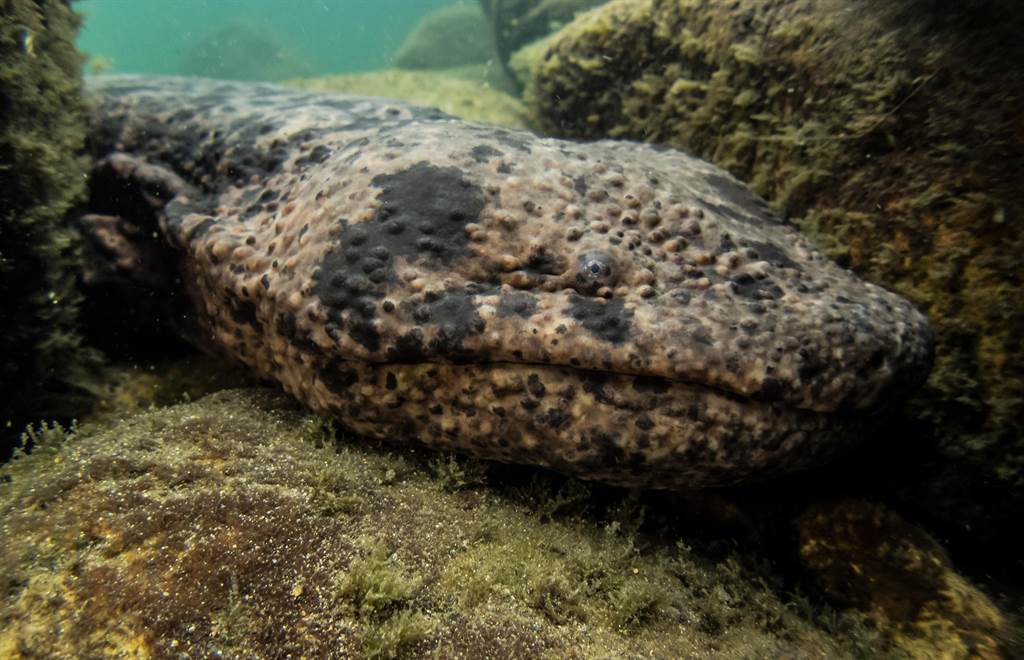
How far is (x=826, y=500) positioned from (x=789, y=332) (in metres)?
1.10

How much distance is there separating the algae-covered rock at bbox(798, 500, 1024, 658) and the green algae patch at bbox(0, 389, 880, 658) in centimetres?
19

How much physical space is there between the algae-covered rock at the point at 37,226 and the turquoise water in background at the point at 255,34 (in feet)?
116

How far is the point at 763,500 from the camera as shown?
2928 mm

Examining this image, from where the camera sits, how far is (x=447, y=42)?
24.9 meters

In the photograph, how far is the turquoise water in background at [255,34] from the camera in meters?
36.1

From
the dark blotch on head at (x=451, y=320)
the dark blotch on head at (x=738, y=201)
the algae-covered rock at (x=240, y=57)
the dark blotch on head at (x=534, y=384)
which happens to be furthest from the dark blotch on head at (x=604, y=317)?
the algae-covered rock at (x=240, y=57)

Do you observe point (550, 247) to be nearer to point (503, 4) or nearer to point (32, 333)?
point (32, 333)

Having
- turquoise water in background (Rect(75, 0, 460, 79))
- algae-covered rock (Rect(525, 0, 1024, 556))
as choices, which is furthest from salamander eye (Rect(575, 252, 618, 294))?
turquoise water in background (Rect(75, 0, 460, 79))

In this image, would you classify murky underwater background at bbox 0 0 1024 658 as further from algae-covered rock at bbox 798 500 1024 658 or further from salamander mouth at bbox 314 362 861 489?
salamander mouth at bbox 314 362 861 489

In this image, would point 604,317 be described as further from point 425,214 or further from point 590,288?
point 425,214

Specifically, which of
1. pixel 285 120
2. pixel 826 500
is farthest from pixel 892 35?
pixel 285 120

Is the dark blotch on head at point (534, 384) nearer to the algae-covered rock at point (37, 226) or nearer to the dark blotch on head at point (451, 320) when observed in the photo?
the dark blotch on head at point (451, 320)

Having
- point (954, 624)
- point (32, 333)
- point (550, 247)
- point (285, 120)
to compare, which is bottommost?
point (954, 624)

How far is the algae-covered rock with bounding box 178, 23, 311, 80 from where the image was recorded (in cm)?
3444
